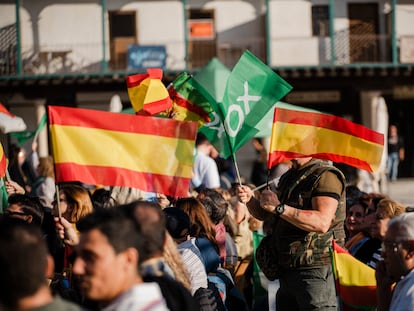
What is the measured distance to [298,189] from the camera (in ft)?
18.1

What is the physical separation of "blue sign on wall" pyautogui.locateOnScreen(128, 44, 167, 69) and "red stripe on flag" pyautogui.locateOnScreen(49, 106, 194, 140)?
72.4ft

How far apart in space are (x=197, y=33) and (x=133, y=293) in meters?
26.1

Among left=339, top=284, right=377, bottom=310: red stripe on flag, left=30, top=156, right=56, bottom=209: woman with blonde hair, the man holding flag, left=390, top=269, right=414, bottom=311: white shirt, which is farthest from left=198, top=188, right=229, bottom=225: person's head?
left=30, top=156, right=56, bottom=209: woman with blonde hair

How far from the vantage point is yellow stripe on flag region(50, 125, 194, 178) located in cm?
530

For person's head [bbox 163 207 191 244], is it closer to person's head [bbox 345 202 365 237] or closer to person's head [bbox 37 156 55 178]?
person's head [bbox 345 202 365 237]

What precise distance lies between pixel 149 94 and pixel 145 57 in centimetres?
2010

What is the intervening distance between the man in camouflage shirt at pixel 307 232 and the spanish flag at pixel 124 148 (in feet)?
1.59

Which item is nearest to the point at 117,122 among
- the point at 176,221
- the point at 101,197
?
the point at 176,221

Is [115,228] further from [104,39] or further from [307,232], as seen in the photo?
[104,39]

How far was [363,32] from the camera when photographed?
29062 millimetres

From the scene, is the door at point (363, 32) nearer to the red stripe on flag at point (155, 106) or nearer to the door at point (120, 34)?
the door at point (120, 34)

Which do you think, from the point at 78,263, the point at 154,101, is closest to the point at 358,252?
the point at 154,101

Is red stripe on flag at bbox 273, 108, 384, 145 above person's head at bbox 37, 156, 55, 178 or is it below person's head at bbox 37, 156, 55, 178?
above

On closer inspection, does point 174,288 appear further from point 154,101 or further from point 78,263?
point 154,101
